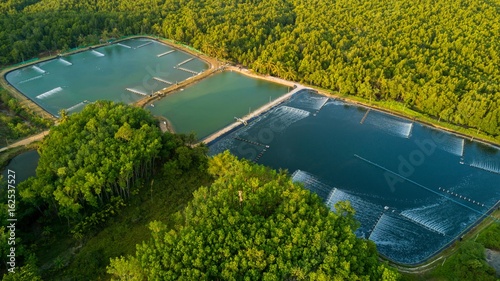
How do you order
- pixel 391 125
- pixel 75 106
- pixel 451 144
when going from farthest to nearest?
pixel 75 106, pixel 391 125, pixel 451 144

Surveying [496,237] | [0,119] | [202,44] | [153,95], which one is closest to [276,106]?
[153,95]

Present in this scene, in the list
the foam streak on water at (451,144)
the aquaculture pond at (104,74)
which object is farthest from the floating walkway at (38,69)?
the foam streak on water at (451,144)

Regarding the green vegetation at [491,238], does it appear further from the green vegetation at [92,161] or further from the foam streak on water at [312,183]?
the green vegetation at [92,161]

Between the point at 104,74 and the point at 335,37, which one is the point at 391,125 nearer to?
the point at 335,37

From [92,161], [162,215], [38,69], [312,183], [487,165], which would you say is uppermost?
[487,165]

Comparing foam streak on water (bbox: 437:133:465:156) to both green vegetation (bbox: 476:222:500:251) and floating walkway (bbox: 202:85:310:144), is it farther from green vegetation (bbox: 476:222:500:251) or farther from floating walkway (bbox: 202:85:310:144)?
floating walkway (bbox: 202:85:310:144)

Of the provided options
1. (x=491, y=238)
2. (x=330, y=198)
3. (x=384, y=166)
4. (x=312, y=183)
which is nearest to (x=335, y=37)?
(x=384, y=166)

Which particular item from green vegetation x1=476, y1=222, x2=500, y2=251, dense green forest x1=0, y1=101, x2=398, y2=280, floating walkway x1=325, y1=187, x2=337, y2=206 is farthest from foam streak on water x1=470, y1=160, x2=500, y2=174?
dense green forest x1=0, y1=101, x2=398, y2=280
